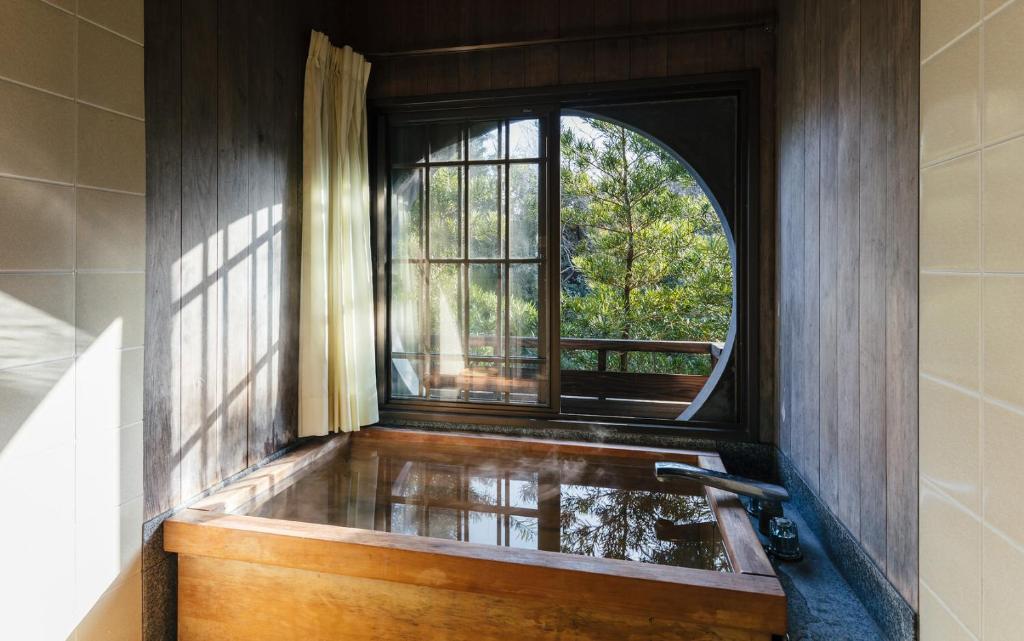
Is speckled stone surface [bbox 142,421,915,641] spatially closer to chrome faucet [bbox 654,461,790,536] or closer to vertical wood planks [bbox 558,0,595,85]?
chrome faucet [bbox 654,461,790,536]

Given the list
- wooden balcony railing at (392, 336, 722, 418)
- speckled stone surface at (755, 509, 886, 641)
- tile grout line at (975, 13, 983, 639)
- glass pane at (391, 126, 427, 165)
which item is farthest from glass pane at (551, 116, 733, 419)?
tile grout line at (975, 13, 983, 639)

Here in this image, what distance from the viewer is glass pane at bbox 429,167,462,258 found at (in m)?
2.35

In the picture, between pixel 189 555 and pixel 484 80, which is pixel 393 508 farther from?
pixel 484 80

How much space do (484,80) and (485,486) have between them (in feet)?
4.91

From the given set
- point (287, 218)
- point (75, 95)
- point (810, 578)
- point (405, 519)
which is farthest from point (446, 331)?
point (810, 578)

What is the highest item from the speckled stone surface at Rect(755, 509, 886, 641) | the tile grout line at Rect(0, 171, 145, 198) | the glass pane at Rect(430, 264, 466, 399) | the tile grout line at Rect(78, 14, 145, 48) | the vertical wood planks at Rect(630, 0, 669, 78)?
the vertical wood planks at Rect(630, 0, 669, 78)

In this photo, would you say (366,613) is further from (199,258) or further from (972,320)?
(972,320)

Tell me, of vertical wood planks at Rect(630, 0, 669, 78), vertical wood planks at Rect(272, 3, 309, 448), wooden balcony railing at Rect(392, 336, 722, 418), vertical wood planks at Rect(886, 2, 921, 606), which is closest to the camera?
vertical wood planks at Rect(886, 2, 921, 606)

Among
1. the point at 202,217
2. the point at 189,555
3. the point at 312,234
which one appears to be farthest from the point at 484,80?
the point at 189,555

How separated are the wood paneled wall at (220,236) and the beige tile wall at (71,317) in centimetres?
6

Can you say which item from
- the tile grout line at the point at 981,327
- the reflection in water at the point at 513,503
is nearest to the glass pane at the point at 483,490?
the reflection in water at the point at 513,503

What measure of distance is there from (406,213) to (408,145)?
276mm

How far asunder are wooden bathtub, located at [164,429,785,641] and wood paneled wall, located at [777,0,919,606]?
26 cm

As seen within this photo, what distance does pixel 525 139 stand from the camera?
7.44 ft
